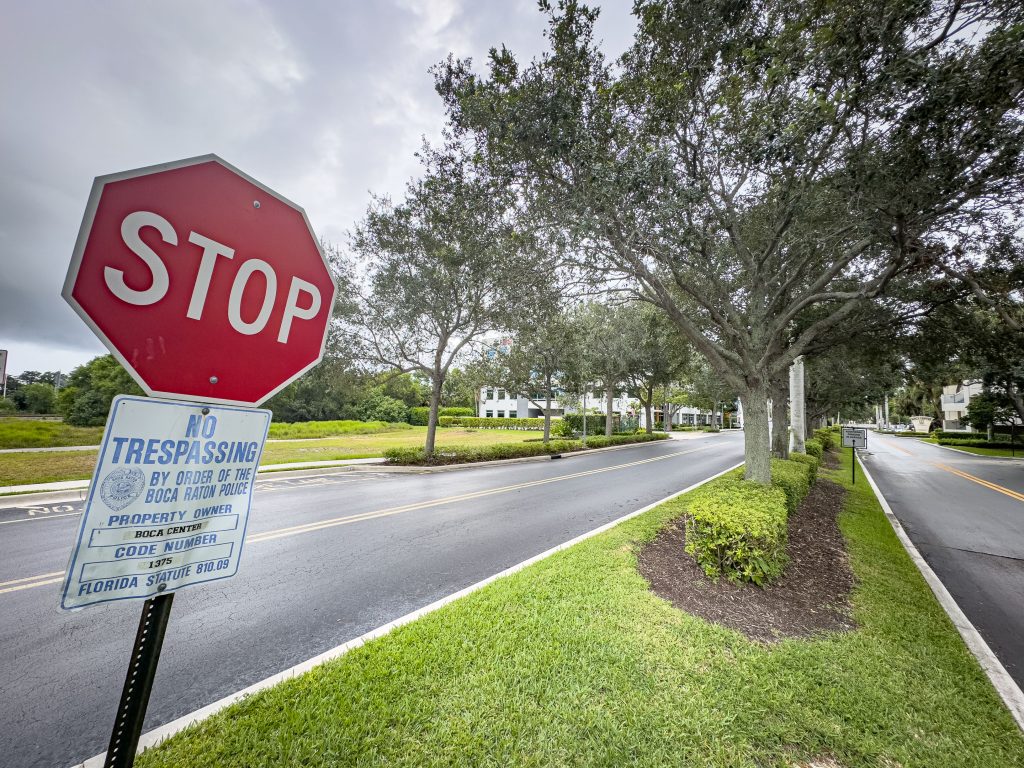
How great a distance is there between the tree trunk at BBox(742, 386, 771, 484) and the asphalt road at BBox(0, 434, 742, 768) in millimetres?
2545

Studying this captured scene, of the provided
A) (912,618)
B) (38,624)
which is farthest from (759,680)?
(38,624)

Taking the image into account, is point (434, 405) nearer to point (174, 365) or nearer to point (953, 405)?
point (174, 365)

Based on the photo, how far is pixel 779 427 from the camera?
13656 millimetres

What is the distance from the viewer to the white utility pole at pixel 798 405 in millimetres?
14273

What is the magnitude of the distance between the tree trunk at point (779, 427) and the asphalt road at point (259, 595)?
6.37 meters

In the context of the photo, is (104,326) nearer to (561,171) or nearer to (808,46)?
(561,171)

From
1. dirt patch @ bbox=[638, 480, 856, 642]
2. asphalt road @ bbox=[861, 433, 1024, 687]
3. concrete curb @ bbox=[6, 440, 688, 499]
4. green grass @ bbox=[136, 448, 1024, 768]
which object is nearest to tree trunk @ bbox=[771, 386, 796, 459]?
asphalt road @ bbox=[861, 433, 1024, 687]

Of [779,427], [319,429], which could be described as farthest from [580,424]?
[779,427]

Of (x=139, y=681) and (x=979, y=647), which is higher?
(x=139, y=681)

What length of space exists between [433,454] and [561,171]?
12026 millimetres

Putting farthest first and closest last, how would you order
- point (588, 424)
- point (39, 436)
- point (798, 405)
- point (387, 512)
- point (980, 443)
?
1. point (588, 424)
2. point (980, 443)
3. point (39, 436)
4. point (798, 405)
5. point (387, 512)

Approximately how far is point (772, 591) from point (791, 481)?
447 centimetres

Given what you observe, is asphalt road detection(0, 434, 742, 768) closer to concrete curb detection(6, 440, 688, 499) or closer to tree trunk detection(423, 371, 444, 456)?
concrete curb detection(6, 440, 688, 499)

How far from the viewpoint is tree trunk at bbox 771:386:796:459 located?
43.4ft
